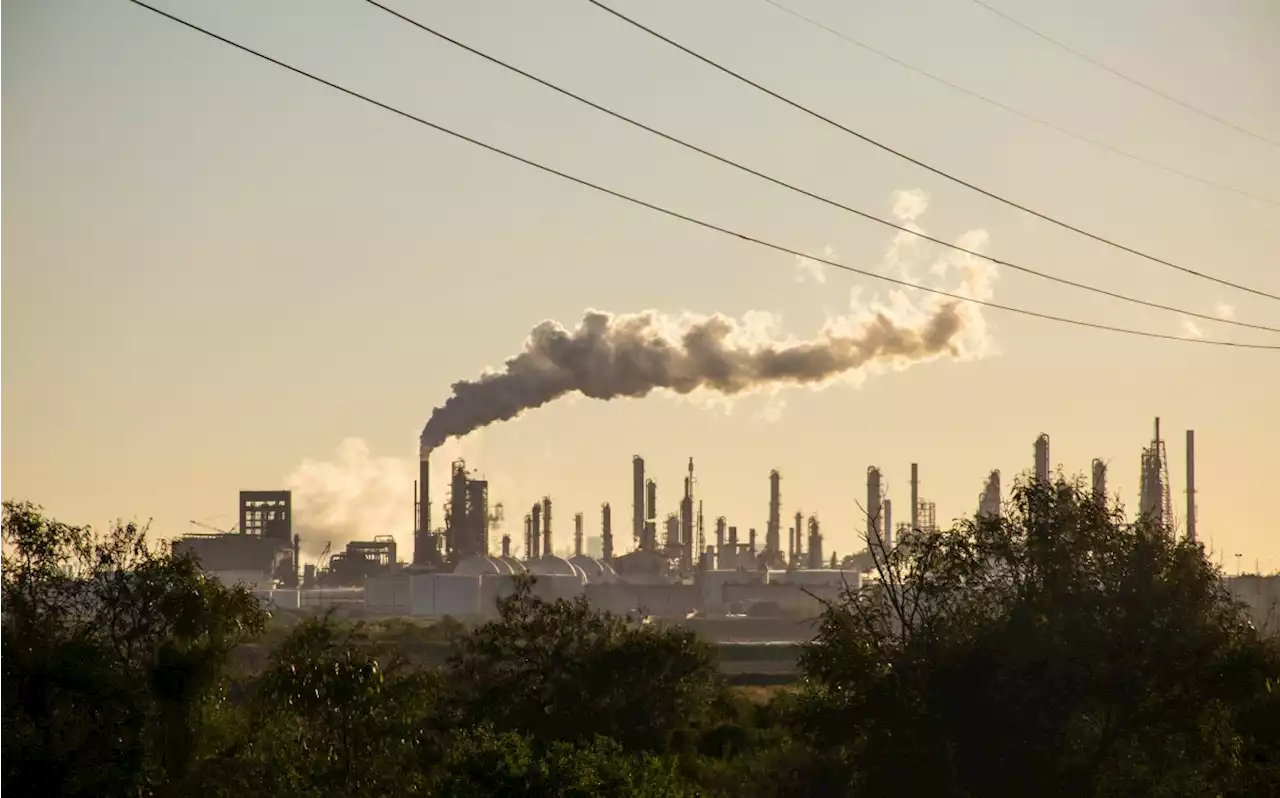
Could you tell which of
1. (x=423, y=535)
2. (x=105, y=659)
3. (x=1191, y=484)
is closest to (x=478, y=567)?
(x=423, y=535)

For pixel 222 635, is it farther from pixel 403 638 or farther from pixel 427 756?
pixel 403 638

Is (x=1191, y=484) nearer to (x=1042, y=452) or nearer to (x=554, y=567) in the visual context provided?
(x=1042, y=452)

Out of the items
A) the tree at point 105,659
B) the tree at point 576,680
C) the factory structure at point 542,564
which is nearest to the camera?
the tree at point 105,659

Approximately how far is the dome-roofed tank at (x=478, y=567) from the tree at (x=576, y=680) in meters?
110

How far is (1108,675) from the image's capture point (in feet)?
106

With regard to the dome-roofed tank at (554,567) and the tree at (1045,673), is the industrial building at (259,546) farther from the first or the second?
the tree at (1045,673)

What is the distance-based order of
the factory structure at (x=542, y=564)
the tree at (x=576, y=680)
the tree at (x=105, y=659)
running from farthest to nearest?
the factory structure at (x=542, y=564)
the tree at (x=576, y=680)
the tree at (x=105, y=659)

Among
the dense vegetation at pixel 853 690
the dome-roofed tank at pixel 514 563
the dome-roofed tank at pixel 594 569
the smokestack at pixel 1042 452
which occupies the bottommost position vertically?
the dome-roofed tank at pixel 594 569

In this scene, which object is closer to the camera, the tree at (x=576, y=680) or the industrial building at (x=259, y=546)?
the tree at (x=576, y=680)

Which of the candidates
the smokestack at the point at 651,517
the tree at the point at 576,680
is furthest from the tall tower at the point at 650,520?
the tree at the point at 576,680

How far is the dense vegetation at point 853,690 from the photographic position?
104 feet

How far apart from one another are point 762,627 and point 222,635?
4733 inches

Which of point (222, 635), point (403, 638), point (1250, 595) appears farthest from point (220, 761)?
point (1250, 595)

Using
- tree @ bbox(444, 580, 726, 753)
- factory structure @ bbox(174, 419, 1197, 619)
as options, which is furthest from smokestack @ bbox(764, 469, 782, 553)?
tree @ bbox(444, 580, 726, 753)
